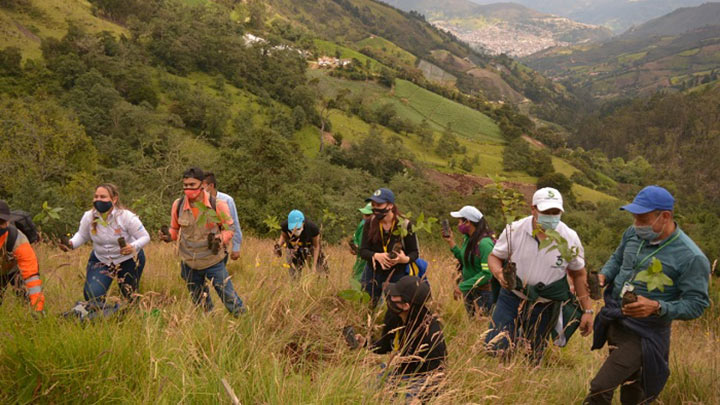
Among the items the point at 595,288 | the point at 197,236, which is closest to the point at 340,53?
the point at 197,236

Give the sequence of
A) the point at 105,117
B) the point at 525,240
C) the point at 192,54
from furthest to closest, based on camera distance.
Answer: the point at 192,54, the point at 105,117, the point at 525,240

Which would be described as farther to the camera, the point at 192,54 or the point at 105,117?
the point at 192,54

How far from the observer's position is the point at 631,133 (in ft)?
341

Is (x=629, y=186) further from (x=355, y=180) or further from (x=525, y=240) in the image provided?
(x=525, y=240)

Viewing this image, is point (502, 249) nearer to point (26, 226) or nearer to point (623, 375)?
point (623, 375)

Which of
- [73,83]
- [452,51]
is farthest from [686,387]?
[452,51]

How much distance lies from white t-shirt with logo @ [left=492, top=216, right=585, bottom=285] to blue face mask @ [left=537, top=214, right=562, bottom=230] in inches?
2.7

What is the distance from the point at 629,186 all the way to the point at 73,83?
92.2 meters

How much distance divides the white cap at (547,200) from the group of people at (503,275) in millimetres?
10

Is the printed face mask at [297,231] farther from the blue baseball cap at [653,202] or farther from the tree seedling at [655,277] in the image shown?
the tree seedling at [655,277]

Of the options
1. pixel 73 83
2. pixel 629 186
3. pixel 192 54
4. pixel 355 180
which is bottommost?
pixel 629 186

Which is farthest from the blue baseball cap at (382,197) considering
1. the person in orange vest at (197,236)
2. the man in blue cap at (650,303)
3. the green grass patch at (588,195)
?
the green grass patch at (588,195)

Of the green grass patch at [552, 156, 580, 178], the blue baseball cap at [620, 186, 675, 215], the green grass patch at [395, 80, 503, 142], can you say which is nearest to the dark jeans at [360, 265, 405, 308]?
the blue baseball cap at [620, 186, 675, 215]

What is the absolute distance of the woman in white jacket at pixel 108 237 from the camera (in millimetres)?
3639
